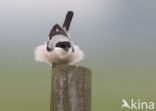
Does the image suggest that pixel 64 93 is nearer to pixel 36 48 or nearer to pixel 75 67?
pixel 75 67

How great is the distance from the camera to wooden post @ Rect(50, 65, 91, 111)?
2.03 m

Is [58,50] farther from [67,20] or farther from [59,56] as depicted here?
[67,20]

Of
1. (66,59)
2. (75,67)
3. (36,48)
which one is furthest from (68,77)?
(36,48)

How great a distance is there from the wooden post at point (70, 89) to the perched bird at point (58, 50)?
165 centimetres

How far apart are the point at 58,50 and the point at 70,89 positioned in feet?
5.93

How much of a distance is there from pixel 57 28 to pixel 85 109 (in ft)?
7.69

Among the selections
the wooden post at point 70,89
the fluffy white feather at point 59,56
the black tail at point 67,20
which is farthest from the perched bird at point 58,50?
the wooden post at point 70,89

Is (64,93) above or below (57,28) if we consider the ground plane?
below

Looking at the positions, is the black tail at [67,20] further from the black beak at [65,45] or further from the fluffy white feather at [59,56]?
the black beak at [65,45]

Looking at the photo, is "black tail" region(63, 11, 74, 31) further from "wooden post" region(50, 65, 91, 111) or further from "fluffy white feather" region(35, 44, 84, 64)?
"wooden post" region(50, 65, 91, 111)

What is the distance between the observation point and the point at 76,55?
3859 millimetres

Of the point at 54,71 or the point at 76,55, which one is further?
the point at 76,55

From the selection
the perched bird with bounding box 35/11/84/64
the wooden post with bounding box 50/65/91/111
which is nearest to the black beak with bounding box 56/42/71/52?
the perched bird with bounding box 35/11/84/64

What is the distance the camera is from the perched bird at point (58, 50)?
3.76m
